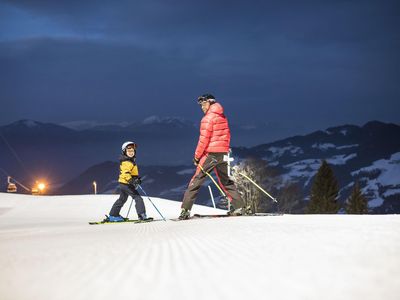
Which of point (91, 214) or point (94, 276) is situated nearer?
point (94, 276)

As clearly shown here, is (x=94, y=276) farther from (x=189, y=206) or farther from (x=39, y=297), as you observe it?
(x=189, y=206)

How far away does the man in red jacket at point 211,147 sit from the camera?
8.82 meters

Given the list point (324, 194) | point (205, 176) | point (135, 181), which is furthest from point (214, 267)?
point (324, 194)

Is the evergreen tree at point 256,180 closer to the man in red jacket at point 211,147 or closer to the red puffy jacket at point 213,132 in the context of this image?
the man in red jacket at point 211,147

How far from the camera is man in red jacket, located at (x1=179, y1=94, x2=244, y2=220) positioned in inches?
347

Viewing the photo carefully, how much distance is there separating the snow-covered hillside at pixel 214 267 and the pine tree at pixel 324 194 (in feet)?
216

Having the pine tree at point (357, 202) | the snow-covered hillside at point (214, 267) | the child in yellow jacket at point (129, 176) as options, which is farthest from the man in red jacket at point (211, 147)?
the pine tree at point (357, 202)

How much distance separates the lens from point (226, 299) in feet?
8.18

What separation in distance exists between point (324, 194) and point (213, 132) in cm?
6372

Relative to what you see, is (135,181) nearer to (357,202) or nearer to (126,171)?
(126,171)

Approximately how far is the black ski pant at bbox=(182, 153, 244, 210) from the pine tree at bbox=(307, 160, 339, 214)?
201ft

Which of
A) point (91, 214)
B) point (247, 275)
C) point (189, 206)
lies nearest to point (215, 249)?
point (247, 275)

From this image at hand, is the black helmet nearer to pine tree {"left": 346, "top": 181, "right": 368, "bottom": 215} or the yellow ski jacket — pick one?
the yellow ski jacket

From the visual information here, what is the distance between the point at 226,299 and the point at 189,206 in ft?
21.7
